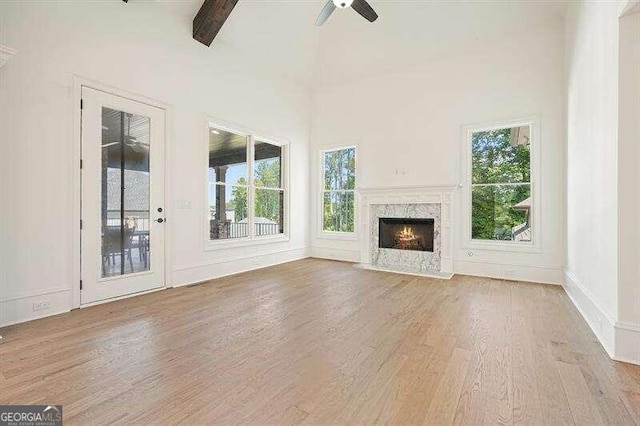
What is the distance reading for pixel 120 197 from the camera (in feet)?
12.1

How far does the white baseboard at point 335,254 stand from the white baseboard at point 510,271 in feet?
6.41

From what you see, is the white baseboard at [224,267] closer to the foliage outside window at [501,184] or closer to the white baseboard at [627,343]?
the foliage outside window at [501,184]

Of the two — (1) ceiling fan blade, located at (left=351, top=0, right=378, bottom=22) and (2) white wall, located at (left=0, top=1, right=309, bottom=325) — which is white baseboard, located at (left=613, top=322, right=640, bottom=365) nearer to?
(1) ceiling fan blade, located at (left=351, top=0, right=378, bottom=22)

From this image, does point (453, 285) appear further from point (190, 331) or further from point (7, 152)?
point (7, 152)

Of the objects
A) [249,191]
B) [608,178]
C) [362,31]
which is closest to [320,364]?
[608,178]

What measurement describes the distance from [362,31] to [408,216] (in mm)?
→ 3558

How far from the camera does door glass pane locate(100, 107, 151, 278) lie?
355cm

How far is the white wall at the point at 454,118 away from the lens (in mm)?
4453

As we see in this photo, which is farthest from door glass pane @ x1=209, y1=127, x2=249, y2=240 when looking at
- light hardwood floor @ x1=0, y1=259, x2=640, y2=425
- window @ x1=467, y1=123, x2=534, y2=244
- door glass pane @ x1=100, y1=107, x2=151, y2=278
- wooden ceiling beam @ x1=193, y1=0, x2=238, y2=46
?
window @ x1=467, y1=123, x2=534, y2=244

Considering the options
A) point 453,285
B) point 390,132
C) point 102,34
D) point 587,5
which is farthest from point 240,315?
point 587,5

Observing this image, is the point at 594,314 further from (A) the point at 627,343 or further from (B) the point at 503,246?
(B) the point at 503,246

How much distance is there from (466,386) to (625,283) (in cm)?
149

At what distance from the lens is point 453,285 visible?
172 inches

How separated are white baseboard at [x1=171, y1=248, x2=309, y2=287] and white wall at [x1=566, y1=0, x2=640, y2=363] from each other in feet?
15.2
